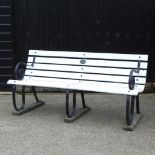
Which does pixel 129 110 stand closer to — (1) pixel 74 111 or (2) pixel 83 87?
(2) pixel 83 87

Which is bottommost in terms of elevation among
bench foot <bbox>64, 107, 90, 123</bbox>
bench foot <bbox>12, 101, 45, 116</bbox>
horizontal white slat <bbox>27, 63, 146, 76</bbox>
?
bench foot <bbox>12, 101, 45, 116</bbox>

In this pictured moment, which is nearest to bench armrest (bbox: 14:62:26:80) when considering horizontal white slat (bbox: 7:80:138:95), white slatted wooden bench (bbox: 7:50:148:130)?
white slatted wooden bench (bbox: 7:50:148:130)

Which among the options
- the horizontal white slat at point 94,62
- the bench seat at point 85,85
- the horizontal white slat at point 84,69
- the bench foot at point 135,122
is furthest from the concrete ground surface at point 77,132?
the horizontal white slat at point 94,62

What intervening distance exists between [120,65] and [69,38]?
1926 mm

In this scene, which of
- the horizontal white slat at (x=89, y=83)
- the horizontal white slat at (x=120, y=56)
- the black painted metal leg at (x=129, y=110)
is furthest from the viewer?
the horizontal white slat at (x=120, y=56)

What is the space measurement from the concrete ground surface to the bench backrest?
1.77ft

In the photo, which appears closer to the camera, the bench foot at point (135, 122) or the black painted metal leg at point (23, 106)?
the bench foot at point (135, 122)

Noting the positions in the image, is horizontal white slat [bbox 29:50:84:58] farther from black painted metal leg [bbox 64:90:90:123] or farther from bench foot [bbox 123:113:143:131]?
bench foot [bbox 123:113:143:131]

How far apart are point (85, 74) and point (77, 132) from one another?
1244 millimetres

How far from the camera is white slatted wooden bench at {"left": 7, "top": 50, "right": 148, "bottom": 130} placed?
21.6ft

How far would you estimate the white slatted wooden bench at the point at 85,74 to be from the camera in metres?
6.57

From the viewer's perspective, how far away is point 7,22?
8.45 meters

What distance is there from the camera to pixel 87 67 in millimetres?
7188

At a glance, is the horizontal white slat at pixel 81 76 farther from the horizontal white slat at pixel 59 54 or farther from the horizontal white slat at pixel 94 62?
the horizontal white slat at pixel 59 54
